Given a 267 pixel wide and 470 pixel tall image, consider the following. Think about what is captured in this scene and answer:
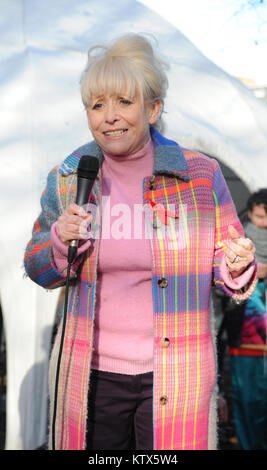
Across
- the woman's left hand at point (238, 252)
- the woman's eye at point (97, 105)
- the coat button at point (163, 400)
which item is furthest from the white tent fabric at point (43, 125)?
the woman's left hand at point (238, 252)

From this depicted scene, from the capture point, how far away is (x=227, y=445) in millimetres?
4547

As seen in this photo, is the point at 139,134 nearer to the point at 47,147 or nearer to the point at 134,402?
the point at 134,402

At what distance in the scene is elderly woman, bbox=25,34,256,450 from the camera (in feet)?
5.08

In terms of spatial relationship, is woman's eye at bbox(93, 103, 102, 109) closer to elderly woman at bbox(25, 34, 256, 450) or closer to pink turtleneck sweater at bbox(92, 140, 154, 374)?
elderly woman at bbox(25, 34, 256, 450)

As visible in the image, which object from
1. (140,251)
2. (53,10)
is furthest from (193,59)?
(140,251)

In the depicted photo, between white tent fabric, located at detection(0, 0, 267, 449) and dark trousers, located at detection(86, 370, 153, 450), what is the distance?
4.86 ft

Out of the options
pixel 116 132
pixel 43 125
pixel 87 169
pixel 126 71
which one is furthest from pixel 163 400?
pixel 43 125

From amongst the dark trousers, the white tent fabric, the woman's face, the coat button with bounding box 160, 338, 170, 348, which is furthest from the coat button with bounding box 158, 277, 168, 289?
the white tent fabric

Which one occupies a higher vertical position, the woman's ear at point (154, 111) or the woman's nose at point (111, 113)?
the woman's ear at point (154, 111)

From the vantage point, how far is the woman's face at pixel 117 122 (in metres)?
1.57

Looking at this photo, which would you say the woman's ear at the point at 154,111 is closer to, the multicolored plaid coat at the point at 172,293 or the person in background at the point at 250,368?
the multicolored plaid coat at the point at 172,293

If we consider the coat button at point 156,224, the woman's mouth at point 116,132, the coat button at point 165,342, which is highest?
the woman's mouth at point 116,132

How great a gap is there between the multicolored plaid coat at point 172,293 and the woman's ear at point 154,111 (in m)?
0.10
